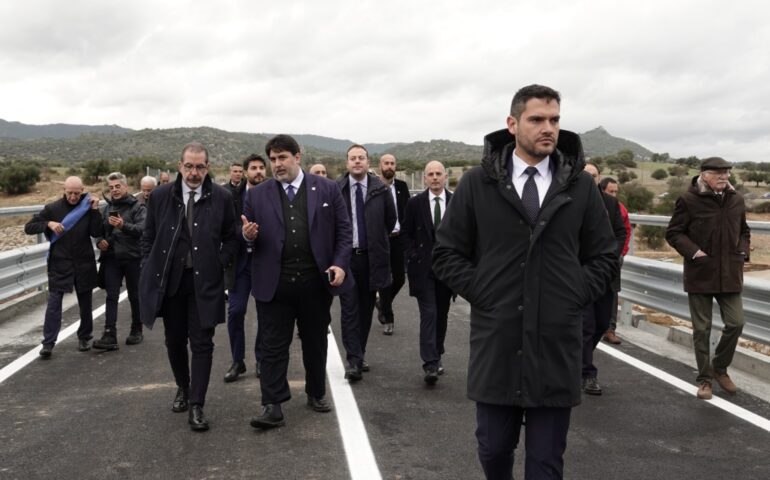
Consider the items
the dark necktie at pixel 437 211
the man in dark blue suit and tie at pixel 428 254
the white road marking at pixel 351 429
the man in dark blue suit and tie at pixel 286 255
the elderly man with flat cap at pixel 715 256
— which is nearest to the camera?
the white road marking at pixel 351 429

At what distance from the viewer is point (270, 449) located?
15.8ft

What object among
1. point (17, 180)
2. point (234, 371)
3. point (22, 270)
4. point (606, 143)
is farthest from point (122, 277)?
point (606, 143)

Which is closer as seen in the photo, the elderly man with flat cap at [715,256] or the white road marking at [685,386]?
the white road marking at [685,386]

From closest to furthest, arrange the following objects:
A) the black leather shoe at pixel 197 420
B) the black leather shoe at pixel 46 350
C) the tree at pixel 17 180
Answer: the black leather shoe at pixel 197 420, the black leather shoe at pixel 46 350, the tree at pixel 17 180

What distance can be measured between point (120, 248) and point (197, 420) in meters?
3.68

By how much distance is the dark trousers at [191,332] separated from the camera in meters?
5.45

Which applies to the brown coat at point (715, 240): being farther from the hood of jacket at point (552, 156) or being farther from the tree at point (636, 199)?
the tree at point (636, 199)

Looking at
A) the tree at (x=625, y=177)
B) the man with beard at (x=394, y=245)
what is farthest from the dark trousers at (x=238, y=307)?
the tree at (x=625, y=177)

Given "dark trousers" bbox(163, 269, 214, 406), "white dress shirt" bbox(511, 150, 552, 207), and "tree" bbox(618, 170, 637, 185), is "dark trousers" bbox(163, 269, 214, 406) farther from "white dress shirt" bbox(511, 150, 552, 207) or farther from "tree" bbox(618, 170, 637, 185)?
"tree" bbox(618, 170, 637, 185)

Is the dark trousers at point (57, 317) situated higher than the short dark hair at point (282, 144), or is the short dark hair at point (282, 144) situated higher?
the short dark hair at point (282, 144)

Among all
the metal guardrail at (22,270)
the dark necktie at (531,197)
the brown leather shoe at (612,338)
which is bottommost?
the brown leather shoe at (612,338)

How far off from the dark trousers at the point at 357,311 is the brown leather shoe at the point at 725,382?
313cm

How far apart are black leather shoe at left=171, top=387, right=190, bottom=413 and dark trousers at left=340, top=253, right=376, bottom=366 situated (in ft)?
5.10

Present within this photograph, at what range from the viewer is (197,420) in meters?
5.23
